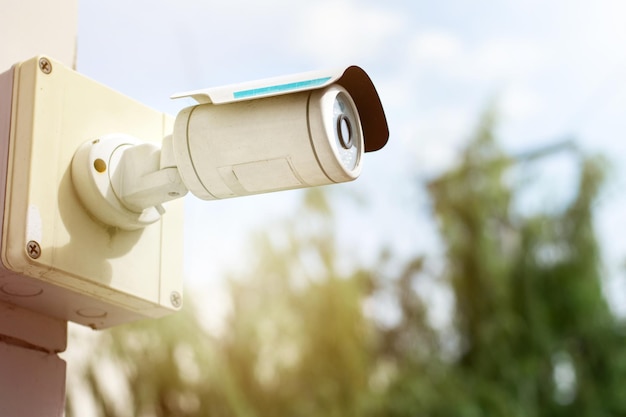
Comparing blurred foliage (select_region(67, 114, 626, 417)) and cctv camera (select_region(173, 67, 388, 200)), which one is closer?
cctv camera (select_region(173, 67, 388, 200))

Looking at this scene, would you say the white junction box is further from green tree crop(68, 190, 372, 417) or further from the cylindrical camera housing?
green tree crop(68, 190, 372, 417)

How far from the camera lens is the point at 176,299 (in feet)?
1.53

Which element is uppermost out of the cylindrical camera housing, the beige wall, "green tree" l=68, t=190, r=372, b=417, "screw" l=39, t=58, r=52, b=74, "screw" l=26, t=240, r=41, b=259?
the beige wall

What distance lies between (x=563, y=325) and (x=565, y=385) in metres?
0.22

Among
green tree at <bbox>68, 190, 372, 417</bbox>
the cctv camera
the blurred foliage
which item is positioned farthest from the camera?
the blurred foliage

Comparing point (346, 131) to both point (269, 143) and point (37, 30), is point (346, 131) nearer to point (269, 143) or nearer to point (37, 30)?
point (269, 143)

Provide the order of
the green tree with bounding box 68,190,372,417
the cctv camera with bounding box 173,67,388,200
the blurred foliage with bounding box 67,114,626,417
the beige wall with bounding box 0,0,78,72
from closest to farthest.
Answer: the cctv camera with bounding box 173,67,388,200
the beige wall with bounding box 0,0,78,72
the green tree with bounding box 68,190,372,417
the blurred foliage with bounding box 67,114,626,417

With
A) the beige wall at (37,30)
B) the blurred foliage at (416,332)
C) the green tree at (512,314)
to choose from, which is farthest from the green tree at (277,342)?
the beige wall at (37,30)

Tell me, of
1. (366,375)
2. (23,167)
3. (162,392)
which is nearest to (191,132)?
(23,167)

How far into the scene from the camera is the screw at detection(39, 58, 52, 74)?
418 mm

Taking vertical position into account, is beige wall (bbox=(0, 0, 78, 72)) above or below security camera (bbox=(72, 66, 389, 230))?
above

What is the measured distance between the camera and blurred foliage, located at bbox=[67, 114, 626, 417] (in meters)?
2.78

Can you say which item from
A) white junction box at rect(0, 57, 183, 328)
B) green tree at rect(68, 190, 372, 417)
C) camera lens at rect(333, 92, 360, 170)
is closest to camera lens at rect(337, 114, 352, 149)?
camera lens at rect(333, 92, 360, 170)

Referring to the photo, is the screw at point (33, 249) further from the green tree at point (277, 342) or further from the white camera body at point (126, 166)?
the green tree at point (277, 342)
